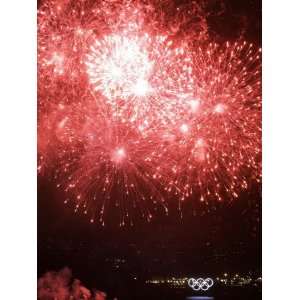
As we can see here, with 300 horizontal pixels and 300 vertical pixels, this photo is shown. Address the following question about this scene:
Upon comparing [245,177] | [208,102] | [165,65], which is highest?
[165,65]

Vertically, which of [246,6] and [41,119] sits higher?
[246,6]
